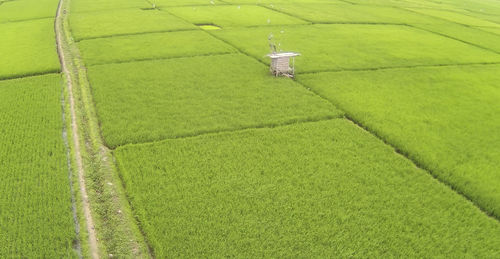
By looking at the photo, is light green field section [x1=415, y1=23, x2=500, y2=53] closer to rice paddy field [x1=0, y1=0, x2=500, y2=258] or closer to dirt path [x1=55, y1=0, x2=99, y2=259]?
rice paddy field [x1=0, y1=0, x2=500, y2=258]

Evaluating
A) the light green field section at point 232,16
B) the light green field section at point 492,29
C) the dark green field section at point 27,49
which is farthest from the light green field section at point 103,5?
the light green field section at point 492,29

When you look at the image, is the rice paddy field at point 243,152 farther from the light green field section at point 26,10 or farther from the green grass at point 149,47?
the light green field section at point 26,10

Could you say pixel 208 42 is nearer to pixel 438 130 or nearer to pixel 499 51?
pixel 438 130

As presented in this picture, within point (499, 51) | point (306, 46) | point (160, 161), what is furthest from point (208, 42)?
point (499, 51)

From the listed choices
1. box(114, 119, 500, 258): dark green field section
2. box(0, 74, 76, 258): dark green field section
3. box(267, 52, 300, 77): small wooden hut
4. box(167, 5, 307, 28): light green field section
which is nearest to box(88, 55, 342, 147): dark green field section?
box(267, 52, 300, 77): small wooden hut

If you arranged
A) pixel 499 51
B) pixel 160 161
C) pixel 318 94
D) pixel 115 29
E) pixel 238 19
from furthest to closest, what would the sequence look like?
pixel 238 19
pixel 115 29
pixel 499 51
pixel 318 94
pixel 160 161

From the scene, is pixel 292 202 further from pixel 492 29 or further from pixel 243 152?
pixel 492 29

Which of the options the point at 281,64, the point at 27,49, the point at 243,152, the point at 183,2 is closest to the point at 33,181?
the point at 243,152
